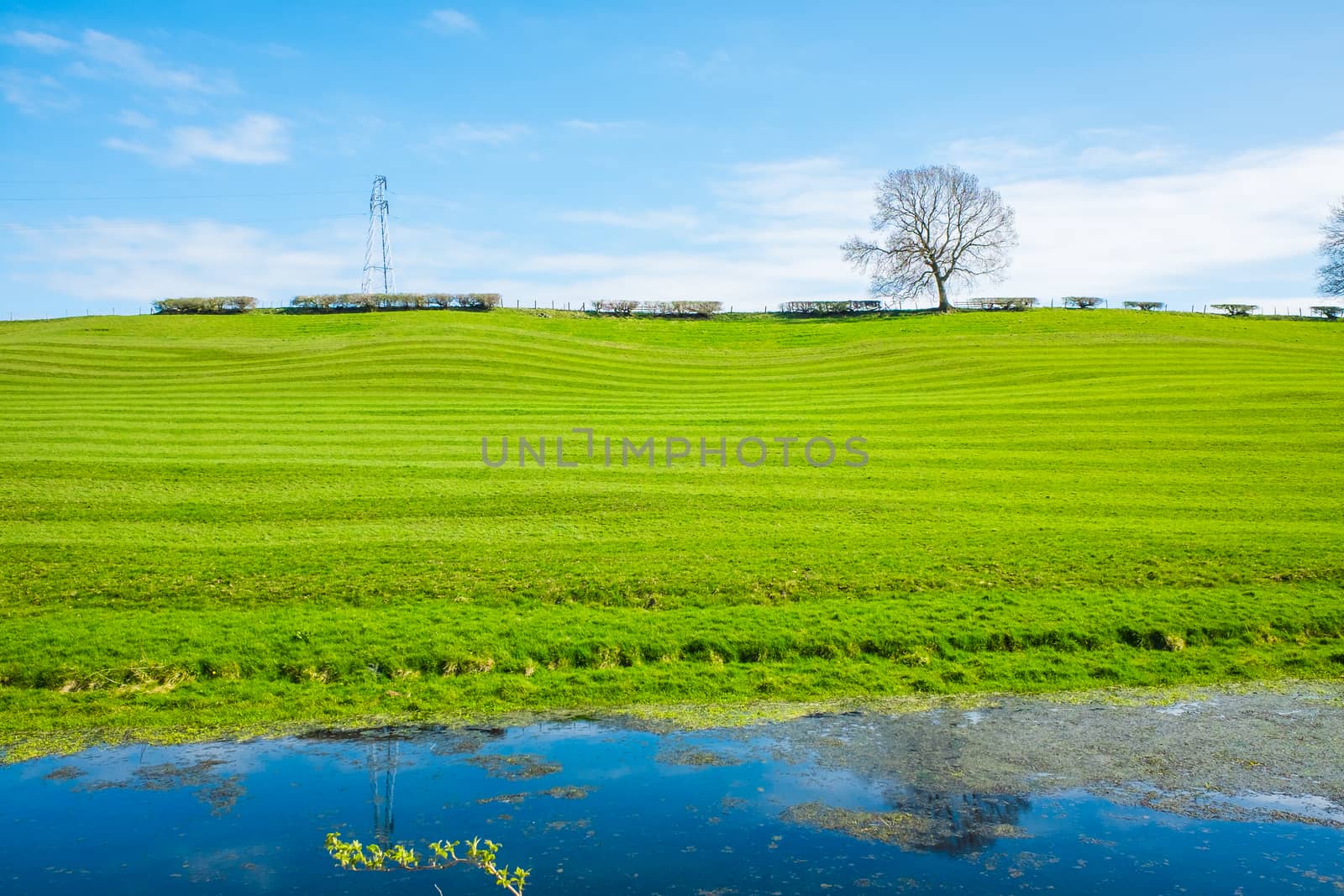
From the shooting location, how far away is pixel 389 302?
72938 mm

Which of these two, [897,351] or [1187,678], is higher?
[897,351]

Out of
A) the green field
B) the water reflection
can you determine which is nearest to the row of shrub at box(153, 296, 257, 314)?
the green field

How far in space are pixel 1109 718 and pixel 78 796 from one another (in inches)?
419

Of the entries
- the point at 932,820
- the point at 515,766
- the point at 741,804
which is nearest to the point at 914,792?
the point at 932,820

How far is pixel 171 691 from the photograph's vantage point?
11.8 m

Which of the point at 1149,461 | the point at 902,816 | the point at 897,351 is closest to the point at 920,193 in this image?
the point at 897,351

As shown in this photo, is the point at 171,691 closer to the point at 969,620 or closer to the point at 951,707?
the point at 951,707

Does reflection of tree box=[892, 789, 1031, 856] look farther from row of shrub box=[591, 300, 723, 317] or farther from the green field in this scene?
row of shrub box=[591, 300, 723, 317]

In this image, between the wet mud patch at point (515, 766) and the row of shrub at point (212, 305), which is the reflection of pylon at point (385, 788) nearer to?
the wet mud patch at point (515, 766)

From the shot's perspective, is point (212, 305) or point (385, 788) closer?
point (385, 788)

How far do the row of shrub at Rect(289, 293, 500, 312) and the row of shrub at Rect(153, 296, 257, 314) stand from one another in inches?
130

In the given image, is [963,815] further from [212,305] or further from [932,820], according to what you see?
[212,305]

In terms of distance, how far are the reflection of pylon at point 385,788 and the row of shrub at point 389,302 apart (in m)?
65.4

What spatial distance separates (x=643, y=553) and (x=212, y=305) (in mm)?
65347
